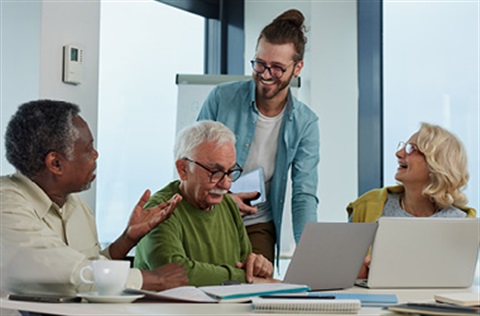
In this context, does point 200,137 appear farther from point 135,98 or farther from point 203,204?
point 135,98

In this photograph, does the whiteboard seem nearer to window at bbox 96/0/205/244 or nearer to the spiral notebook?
window at bbox 96/0/205/244

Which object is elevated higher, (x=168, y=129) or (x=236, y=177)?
(x=168, y=129)

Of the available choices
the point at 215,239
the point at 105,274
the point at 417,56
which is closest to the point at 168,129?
the point at 417,56

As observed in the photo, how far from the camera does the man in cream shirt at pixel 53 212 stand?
2127mm

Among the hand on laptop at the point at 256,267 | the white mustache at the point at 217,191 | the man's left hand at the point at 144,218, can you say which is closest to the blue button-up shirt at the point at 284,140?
the white mustache at the point at 217,191

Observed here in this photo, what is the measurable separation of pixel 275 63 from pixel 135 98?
174 cm

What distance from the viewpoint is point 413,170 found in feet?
10.9

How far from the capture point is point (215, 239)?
2.87m

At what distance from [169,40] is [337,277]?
115 inches

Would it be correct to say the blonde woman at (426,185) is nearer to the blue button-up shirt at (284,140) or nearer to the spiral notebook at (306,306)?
the blue button-up shirt at (284,140)

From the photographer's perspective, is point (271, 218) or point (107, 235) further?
point (107, 235)

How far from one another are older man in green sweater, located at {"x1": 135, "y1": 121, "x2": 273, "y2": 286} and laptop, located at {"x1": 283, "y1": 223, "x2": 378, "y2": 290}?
26 centimetres

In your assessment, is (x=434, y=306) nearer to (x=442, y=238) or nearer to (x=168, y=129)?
(x=442, y=238)

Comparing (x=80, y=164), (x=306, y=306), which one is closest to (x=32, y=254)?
(x=80, y=164)
